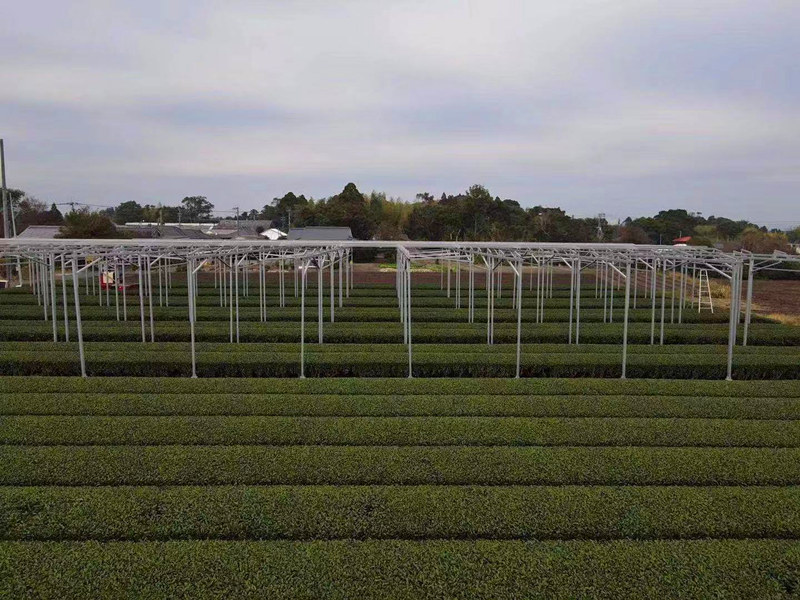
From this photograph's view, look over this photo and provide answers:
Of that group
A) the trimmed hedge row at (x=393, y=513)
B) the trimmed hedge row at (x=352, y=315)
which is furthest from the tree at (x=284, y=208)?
the trimmed hedge row at (x=393, y=513)

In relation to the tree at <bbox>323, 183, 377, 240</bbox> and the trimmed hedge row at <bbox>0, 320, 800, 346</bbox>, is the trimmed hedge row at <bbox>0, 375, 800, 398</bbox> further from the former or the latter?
the tree at <bbox>323, 183, 377, 240</bbox>

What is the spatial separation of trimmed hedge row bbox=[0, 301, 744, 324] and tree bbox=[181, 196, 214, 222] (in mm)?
72594

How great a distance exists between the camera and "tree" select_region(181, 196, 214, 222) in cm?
8961

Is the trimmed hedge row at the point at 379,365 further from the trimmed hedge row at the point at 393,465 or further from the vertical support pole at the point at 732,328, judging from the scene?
the trimmed hedge row at the point at 393,465

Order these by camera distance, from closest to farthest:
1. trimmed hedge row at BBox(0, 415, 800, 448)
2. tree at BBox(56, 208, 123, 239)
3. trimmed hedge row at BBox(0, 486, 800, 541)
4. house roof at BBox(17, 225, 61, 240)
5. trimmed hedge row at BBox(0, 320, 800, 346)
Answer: trimmed hedge row at BBox(0, 486, 800, 541) < trimmed hedge row at BBox(0, 415, 800, 448) < trimmed hedge row at BBox(0, 320, 800, 346) < tree at BBox(56, 208, 123, 239) < house roof at BBox(17, 225, 61, 240)

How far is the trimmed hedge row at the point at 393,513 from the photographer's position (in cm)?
541

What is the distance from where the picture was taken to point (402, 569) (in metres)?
4.84

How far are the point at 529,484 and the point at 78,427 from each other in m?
5.16

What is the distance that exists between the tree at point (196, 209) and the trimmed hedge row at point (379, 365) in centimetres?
7954

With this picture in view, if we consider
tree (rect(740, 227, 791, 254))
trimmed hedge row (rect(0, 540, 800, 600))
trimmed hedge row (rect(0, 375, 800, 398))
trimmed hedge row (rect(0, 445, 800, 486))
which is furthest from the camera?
tree (rect(740, 227, 791, 254))

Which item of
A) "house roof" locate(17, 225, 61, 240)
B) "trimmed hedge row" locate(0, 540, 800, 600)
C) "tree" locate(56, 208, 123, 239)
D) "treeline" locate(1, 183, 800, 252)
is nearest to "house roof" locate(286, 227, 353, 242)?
"treeline" locate(1, 183, 800, 252)

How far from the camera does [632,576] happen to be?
4.78m

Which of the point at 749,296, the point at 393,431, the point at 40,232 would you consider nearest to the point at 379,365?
the point at 393,431

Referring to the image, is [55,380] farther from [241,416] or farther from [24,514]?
[24,514]
